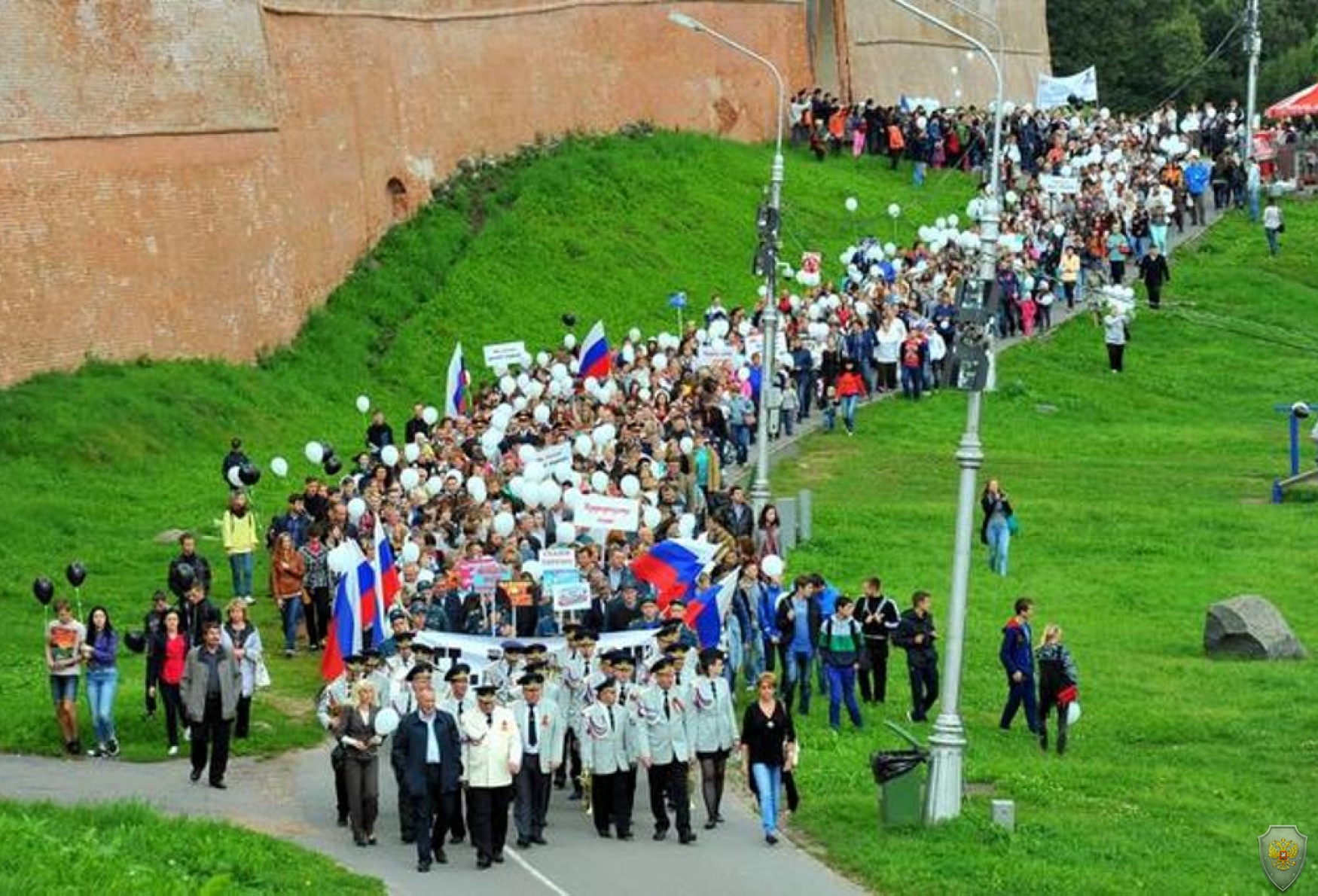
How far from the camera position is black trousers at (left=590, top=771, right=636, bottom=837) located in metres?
24.5

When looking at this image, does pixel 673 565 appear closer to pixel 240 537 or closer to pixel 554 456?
pixel 554 456

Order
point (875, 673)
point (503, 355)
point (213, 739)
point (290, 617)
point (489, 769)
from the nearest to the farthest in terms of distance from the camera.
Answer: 1. point (489, 769)
2. point (213, 739)
3. point (875, 673)
4. point (290, 617)
5. point (503, 355)

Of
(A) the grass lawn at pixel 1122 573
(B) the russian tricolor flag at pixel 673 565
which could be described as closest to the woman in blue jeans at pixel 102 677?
(B) the russian tricolor flag at pixel 673 565

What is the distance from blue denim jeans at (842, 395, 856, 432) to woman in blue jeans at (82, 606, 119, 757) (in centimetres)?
2027

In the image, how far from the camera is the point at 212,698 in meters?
25.5

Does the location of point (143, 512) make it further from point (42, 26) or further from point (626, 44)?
point (626, 44)

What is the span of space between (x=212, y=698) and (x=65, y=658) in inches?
70.7

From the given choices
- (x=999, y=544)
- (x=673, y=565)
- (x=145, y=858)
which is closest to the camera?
(x=145, y=858)

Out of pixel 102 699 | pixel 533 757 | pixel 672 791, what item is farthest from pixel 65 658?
pixel 672 791

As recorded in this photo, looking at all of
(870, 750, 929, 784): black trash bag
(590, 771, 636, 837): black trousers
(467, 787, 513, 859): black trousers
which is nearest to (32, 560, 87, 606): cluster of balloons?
(467, 787, 513, 859): black trousers

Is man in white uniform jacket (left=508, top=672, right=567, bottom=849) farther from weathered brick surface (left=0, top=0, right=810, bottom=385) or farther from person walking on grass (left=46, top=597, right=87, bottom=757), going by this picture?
weathered brick surface (left=0, top=0, right=810, bottom=385)

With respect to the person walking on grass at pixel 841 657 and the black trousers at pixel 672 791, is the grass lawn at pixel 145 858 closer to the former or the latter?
the black trousers at pixel 672 791

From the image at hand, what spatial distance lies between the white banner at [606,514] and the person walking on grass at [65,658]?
5607 mm

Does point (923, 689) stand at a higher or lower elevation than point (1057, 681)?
lower
